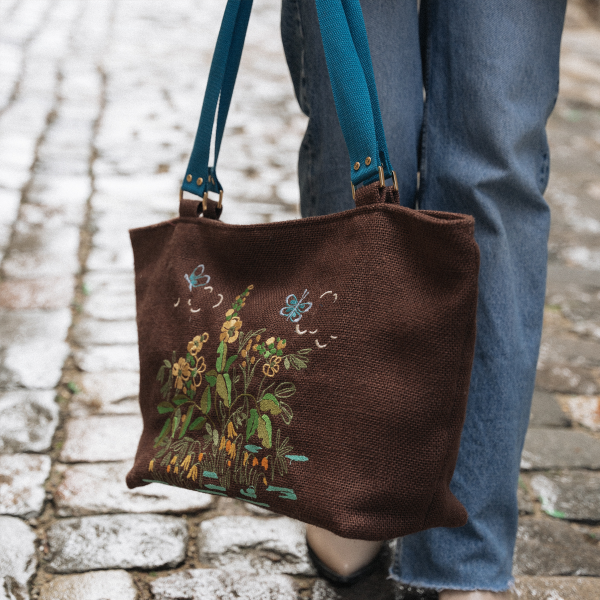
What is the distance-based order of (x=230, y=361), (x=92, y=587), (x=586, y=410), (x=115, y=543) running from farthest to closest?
(x=586, y=410), (x=115, y=543), (x=92, y=587), (x=230, y=361)

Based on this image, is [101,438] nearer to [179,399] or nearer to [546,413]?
[179,399]

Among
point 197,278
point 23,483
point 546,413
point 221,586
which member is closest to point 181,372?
point 197,278

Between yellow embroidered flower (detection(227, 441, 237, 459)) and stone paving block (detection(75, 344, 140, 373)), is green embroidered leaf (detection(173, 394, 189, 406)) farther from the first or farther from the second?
stone paving block (detection(75, 344, 140, 373))

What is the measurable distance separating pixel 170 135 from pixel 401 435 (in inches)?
132

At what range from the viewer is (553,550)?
1.55 metres

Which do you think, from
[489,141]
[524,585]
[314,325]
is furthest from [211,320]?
[524,585]

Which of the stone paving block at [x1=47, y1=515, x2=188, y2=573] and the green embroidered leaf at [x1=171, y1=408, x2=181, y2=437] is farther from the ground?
the green embroidered leaf at [x1=171, y1=408, x2=181, y2=437]

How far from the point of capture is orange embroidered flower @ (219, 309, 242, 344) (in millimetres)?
1106

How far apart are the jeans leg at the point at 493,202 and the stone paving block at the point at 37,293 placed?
1621mm

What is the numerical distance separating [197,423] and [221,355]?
131 mm

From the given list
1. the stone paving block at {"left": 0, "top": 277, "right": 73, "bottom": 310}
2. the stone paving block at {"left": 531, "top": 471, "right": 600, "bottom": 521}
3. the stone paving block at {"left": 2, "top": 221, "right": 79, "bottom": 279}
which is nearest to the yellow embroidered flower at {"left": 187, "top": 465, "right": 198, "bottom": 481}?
the stone paving block at {"left": 531, "top": 471, "right": 600, "bottom": 521}

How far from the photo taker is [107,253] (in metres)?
2.78

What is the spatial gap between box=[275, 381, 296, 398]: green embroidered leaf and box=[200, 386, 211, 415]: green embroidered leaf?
142 millimetres

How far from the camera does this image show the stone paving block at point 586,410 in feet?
6.81
